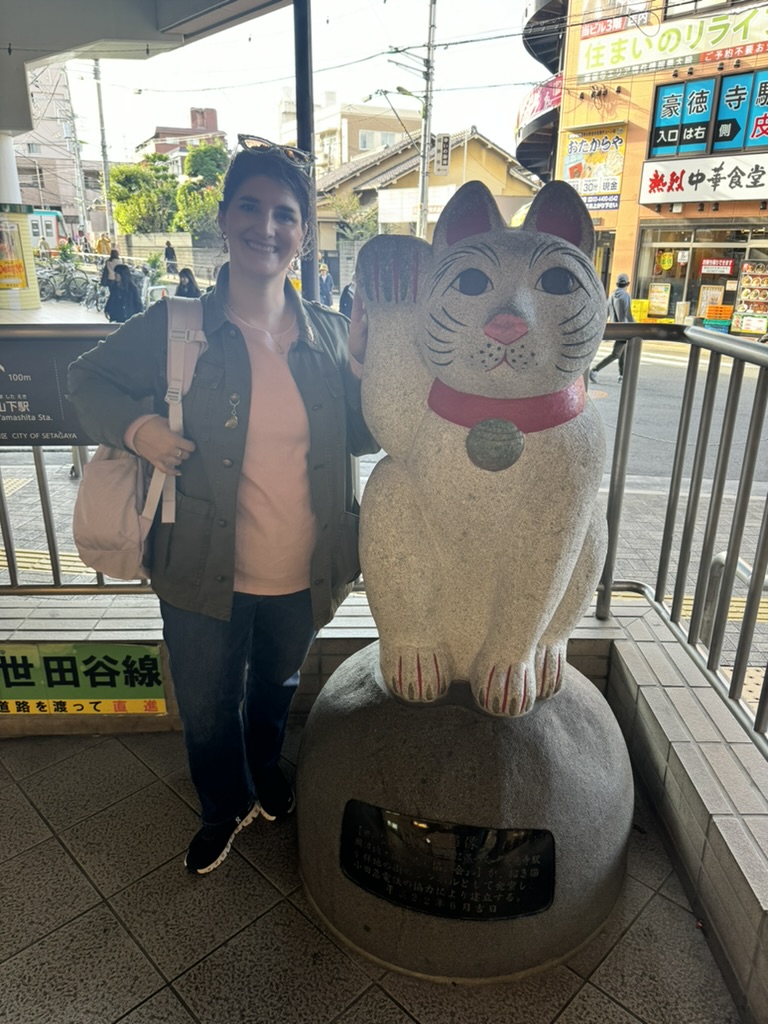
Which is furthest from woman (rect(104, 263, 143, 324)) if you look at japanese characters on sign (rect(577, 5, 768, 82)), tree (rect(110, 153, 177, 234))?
japanese characters on sign (rect(577, 5, 768, 82))

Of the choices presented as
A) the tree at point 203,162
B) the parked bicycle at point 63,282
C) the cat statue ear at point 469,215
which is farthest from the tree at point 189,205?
the cat statue ear at point 469,215

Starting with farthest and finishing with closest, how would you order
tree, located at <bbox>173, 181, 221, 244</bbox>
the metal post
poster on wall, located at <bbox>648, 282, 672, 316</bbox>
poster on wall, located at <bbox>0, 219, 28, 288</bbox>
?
poster on wall, located at <bbox>648, 282, 672, 316</bbox> → poster on wall, located at <bbox>0, 219, 28, 288</bbox> → tree, located at <bbox>173, 181, 221, 244</bbox> → the metal post

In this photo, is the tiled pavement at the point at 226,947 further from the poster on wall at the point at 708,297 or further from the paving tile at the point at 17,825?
the poster on wall at the point at 708,297

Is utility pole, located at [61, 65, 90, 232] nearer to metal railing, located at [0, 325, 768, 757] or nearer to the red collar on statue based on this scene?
metal railing, located at [0, 325, 768, 757]

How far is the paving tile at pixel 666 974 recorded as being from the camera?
1.85 meters

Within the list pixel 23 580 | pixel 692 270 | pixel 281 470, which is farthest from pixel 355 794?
pixel 692 270

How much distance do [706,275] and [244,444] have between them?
17.5m

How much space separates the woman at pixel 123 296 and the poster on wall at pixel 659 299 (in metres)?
12.1

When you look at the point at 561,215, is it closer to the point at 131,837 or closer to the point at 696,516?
the point at 696,516

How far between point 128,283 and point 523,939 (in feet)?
43.8

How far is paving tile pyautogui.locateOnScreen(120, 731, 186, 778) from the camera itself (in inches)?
108

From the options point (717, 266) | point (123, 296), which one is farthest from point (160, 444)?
point (717, 266)

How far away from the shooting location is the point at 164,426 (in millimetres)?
1816

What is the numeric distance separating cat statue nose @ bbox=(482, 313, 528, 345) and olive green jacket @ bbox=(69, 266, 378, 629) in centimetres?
52
